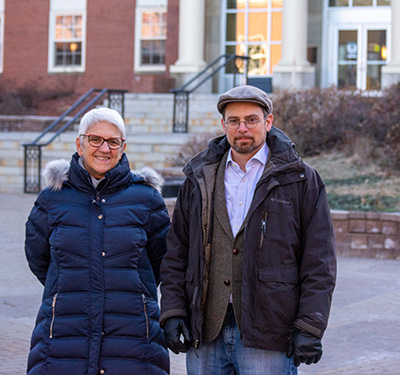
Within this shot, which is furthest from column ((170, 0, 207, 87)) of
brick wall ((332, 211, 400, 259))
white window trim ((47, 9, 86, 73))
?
brick wall ((332, 211, 400, 259))

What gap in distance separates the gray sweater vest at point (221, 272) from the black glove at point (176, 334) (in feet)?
0.26

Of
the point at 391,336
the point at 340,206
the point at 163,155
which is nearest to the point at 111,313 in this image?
the point at 391,336

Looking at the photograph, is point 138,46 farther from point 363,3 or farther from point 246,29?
point 363,3

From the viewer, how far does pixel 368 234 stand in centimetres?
1072

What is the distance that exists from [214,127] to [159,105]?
2.97 metres

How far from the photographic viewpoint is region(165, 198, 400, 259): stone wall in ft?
34.8

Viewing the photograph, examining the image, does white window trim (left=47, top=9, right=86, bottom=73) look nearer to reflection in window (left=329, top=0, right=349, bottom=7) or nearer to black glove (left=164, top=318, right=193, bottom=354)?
reflection in window (left=329, top=0, right=349, bottom=7)

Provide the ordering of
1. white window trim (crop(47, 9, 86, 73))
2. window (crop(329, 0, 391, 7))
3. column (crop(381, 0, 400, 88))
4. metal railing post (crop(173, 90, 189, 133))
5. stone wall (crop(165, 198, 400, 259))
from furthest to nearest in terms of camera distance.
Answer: white window trim (crop(47, 9, 86, 73)) → window (crop(329, 0, 391, 7)) → column (crop(381, 0, 400, 88)) → metal railing post (crop(173, 90, 189, 133)) → stone wall (crop(165, 198, 400, 259))

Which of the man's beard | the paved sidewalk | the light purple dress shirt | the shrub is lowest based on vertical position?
the paved sidewalk

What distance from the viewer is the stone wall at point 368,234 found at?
1060 cm

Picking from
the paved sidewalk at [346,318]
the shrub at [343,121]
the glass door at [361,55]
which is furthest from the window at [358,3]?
the paved sidewalk at [346,318]

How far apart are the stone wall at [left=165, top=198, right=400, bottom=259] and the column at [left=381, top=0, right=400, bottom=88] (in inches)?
467

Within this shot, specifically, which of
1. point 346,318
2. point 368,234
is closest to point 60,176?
Result: point 346,318

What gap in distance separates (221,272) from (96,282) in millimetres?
562
